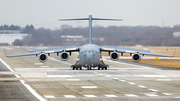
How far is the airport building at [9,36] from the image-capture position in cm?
7783

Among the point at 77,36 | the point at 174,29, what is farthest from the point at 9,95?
the point at 174,29

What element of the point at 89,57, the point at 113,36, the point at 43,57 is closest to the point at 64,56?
the point at 43,57

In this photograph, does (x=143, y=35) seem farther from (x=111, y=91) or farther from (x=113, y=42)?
(x=111, y=91)

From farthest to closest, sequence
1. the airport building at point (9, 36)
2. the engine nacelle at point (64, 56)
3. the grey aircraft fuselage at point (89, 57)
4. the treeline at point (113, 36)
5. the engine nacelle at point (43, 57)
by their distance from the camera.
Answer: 1. the airport building at point (9, 36)
2. the treeline at point (113, 36)
3. the engine nacelle at point (43, 57)
4. the engine nacelle at point (64, 56)
5. the grey aircraft fuselage at point (89, 57)

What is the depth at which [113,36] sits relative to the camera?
6919cm

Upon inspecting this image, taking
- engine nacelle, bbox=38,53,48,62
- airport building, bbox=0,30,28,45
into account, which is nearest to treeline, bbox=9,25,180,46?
airport building, bbox=0,30,28,45

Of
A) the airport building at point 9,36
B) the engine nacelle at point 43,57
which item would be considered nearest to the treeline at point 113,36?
the airport building at point 9,36

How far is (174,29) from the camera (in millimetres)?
77625

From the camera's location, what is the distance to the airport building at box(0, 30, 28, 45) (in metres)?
77.8

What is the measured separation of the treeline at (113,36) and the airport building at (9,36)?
4.41 ft

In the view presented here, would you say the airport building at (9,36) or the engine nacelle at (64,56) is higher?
the airport building at (9,36)

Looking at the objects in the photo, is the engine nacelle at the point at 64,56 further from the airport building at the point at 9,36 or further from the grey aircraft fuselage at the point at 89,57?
the airport building at the point at 9,36

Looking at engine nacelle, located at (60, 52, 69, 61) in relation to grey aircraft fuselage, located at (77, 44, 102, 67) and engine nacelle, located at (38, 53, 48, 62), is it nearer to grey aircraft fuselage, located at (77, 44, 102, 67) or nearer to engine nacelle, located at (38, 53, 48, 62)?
grey aircraft fuselage, located at (77, 44, 102, 67)

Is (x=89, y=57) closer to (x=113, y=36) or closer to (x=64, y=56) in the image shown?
(x=64, y=56)
